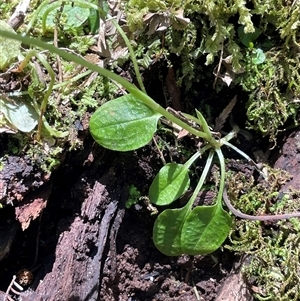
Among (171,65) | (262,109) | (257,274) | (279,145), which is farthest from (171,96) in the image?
(257,274)

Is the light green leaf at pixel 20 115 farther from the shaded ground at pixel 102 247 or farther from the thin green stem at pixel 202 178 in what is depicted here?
the thin green stem at pixel 202 178

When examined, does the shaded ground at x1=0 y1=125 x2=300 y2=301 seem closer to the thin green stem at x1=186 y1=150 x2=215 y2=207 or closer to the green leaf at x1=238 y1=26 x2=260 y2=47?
the thin green stem at x1=186 y1=150 x2=215 y2=207

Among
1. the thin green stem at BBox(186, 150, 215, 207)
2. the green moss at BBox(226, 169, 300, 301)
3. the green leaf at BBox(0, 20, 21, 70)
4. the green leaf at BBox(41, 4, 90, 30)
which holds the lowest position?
the green moss at BBox(226, 169, 300, 301)

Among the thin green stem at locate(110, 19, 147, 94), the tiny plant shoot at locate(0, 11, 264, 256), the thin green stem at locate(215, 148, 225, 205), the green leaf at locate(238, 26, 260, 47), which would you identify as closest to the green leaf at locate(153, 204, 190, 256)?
the tiny plant shoot at locate(0, 11, 264, 256)

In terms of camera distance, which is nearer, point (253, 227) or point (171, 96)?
point (253, 227)

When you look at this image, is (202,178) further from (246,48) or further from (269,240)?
(246,48)

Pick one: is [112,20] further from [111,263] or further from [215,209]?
[111,263]

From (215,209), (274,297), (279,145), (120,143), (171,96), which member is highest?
(120,143)
